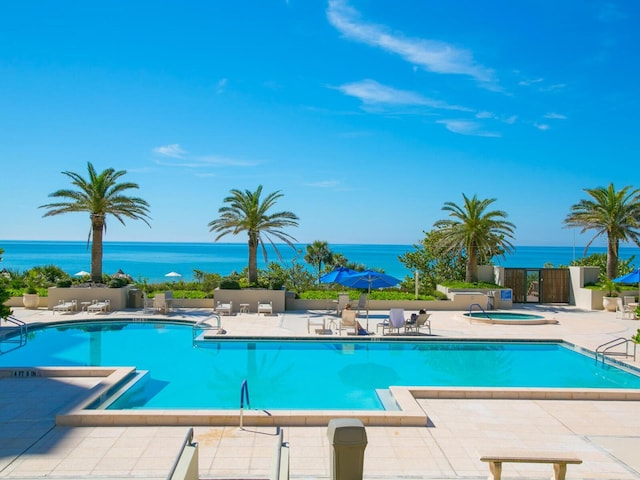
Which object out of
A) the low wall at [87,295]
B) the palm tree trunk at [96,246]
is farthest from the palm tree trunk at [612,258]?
the palm tree trunk at [96,246]

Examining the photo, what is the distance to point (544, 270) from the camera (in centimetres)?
2503

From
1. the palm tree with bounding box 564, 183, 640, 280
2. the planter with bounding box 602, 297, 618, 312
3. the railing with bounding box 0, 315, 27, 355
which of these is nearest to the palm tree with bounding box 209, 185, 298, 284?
the railing with bounding box 0, 315, 27, 355

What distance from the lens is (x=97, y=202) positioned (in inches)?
907

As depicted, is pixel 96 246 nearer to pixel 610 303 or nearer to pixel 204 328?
pixel 204 328

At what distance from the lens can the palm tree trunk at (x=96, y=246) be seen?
22859mm

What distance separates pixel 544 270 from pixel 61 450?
2346 cm

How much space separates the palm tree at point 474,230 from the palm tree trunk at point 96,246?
54.2 feet

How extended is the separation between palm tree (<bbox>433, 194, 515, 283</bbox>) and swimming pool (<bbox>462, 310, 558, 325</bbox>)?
4.17m

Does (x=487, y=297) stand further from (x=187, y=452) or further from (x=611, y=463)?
(x=187, y=452)

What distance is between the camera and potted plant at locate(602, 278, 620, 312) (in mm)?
22562

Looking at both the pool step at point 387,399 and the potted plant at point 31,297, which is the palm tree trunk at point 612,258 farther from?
the potted plant at point 31,297

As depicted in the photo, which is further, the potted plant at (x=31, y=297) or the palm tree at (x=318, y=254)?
the palm tree at (x=318, y=254)

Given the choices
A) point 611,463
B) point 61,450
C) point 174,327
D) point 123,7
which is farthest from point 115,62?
point 611,463

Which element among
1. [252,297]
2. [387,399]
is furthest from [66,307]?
[387,399]
